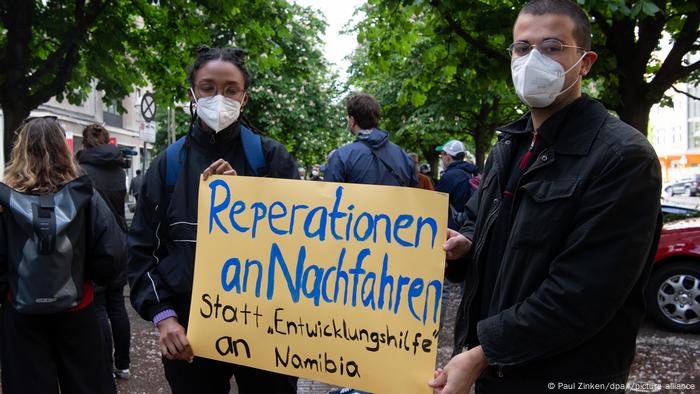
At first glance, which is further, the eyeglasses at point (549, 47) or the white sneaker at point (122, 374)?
the white sneaker at point (122, 374)

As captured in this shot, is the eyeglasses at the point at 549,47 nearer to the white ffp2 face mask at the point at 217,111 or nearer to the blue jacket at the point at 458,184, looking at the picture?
the white ffp2 face mask at the point at 217,111

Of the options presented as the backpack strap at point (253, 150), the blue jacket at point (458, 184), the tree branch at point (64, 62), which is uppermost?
the tree branch at point (64, 62)

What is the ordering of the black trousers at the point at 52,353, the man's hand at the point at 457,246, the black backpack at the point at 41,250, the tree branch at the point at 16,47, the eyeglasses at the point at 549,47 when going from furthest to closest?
1. the tree branch at the point at 16,47
2. the black trousers at the point at 52,353
3. the black backpack at the point at 41,250
4. the man's hand at the point at 457,246
5. the eyeglasses at the point at 549,47

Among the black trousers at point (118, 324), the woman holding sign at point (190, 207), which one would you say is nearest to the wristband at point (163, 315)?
the woman holding sign at point (190, 207)

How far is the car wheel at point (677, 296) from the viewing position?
6992mm

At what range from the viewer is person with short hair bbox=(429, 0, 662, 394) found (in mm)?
1780

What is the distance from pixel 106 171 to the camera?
592cm

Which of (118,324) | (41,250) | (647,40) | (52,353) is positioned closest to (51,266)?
(41,250)

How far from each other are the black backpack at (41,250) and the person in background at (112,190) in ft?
4.94

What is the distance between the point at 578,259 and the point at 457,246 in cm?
58

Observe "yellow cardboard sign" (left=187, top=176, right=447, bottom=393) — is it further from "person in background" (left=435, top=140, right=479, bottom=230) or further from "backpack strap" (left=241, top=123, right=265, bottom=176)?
"person in background" (left=435, top=140, right=479, bottom=230)

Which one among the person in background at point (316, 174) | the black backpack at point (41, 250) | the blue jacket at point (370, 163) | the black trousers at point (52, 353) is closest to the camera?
the black backpack at point (41, 250)

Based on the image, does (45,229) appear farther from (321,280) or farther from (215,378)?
(321,280)

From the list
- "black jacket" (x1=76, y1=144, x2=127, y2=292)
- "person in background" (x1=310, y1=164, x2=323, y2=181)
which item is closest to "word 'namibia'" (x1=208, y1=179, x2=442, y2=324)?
"black jacket" (x1=76, y1=144, x2=127, y2=292)
